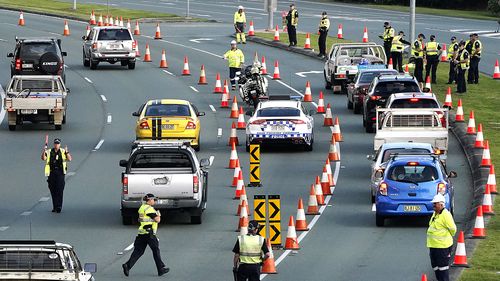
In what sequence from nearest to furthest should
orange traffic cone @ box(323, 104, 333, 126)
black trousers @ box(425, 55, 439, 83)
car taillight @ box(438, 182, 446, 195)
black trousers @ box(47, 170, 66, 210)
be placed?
car taillight @ box(438, 182, 446, 195) → black trousers @ box(47, 170, 66, 210) → orange traffic cone @ box(323, 104, 333, 126) → black trousers @ box(425, 55, 439, 83)

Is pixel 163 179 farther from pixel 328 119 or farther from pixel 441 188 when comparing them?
pixel 328 119

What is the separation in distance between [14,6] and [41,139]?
4996 centimetres

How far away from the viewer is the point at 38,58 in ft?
180

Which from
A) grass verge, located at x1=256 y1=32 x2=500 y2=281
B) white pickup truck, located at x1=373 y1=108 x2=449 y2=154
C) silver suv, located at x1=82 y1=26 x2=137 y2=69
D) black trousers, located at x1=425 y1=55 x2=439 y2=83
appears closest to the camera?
grass verge, located at x1=256 y1=32 x2=500 y2=281

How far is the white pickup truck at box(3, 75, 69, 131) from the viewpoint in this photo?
4609 centimetres

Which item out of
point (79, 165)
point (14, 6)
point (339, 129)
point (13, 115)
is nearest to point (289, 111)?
point (339, 129)

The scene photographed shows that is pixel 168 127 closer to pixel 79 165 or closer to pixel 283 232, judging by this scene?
pixel 79 165

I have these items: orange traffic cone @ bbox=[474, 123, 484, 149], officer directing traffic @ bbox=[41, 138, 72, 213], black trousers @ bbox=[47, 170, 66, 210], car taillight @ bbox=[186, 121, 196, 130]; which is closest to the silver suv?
car taillight @ bbox=[186, 121, 196, 130]

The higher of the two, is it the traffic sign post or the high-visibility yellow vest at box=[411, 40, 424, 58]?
the high-visibility yellow vest at box=[411, 40, 424, 58]

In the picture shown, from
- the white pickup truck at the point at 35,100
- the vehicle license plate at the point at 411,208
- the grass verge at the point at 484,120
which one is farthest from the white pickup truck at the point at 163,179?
the white pickup truck at the point at 35,100

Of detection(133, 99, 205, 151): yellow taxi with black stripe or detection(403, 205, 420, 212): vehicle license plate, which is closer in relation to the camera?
detection(403, 205, 420, 212): vehicle license plate

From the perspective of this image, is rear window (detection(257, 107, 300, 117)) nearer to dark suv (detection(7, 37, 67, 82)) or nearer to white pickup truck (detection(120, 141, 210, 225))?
white pickup truck (detection(120, 141, 210, 225))

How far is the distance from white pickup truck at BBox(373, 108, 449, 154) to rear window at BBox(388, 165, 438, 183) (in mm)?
7181

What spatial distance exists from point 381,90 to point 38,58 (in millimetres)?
14713
